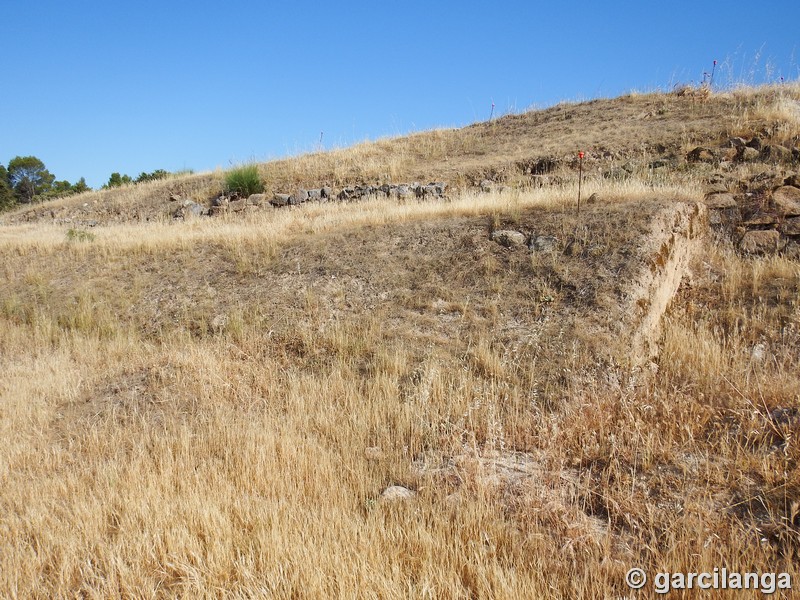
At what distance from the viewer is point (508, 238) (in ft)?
27.9

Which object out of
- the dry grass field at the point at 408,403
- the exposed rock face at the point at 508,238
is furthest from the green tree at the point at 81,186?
the exposed rock face at the point at 508,238

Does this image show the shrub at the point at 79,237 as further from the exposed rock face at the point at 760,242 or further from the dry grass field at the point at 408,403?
the exposed rock face at the point at 760,242

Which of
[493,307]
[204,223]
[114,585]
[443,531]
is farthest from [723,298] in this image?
[204,223]

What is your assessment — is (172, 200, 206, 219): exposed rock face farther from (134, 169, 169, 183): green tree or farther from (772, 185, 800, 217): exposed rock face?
(772, 185, 800, 217): exposed rock face

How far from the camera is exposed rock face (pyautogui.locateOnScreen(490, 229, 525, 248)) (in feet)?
27.6

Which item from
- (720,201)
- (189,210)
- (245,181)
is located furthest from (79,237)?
(720,201)

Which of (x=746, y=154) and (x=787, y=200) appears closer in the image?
(x=787, y=200)

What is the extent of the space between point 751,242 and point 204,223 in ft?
43.0

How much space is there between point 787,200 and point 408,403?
26.3 ft

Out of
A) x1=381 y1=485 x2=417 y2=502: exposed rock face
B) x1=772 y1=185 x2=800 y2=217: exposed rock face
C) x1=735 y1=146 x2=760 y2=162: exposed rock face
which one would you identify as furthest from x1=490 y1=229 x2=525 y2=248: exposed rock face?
x1=735 y1=146 x2=760 y2=162: exposed rock face

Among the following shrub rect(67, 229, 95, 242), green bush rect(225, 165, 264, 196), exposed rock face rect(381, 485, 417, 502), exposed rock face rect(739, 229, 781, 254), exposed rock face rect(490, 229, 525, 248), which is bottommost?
exposed rock face rect(381, 485, 417, 502)

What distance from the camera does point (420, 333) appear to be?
7.04 m

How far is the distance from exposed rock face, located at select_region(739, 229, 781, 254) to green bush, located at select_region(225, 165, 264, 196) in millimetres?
15226

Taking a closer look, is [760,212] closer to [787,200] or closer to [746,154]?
[787,200]
